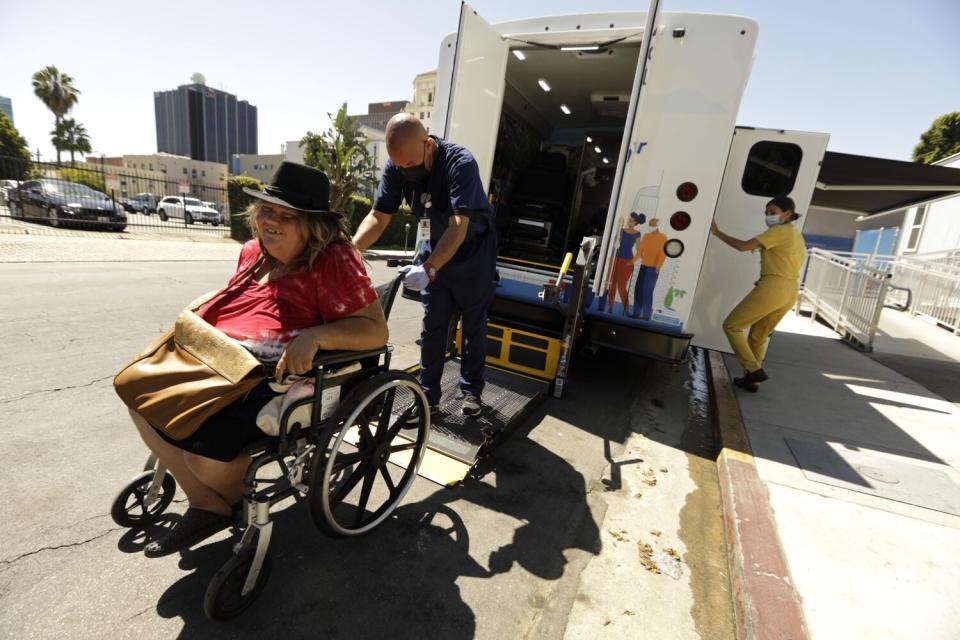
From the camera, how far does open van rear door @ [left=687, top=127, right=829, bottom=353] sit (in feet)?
13.5

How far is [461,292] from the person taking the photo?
2988 mm

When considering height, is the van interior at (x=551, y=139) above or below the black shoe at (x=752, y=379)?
above

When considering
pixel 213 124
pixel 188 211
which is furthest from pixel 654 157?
pixel 213 124

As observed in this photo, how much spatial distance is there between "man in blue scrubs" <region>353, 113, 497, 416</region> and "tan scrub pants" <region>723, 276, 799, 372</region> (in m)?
2.73

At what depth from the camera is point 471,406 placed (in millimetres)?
3293

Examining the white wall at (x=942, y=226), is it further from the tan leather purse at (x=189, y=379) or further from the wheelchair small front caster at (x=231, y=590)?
the wheelchair small front caster at (x=231, y=590)

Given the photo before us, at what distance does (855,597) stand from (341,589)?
215 centimetres

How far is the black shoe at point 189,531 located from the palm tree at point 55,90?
58.2m

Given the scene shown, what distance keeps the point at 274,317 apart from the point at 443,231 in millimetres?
1365

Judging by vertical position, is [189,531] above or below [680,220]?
below

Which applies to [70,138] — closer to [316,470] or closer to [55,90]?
[55,90]

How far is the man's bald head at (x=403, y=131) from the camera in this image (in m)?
2.49

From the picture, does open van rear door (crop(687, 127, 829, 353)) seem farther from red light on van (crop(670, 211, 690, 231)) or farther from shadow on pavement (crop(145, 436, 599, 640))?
shadow on pavement (crop(145, 436, 599, 640))

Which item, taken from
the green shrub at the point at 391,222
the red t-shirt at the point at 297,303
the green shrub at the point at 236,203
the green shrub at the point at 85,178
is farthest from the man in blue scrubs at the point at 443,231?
the green shrub at the point at 85,178
